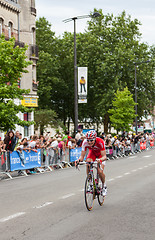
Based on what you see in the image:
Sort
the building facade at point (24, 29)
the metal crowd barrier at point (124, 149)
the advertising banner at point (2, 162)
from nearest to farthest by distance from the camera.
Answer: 1. the advertising banner at point (2, 162)
2. the metal crowd barrier at point (124, 149)
3. the building facade at point (24, 29)

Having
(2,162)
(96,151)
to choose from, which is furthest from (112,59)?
(96,151)

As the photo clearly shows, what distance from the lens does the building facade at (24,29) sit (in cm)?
4028

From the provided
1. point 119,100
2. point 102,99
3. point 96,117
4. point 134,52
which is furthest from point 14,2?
point 96,117

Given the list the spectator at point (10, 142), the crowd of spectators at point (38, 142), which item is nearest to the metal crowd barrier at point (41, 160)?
the crowd of spectators at point (38, 142)

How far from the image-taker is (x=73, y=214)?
9383 millimetres

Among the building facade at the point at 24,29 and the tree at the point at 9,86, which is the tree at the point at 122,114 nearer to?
the building facade at the point at 24,29

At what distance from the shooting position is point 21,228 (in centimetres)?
802

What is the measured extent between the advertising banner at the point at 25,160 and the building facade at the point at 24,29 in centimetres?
1903

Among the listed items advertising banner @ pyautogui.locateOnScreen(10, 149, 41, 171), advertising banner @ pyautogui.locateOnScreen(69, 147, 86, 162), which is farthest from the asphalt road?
advertising banner @ pyautogui.locateOnScreen(69, 147, 86, 162)

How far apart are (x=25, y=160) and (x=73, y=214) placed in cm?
1120

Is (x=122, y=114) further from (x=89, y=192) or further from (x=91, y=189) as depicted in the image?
(x=89, y=192)

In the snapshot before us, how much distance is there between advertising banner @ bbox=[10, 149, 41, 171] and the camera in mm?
19484

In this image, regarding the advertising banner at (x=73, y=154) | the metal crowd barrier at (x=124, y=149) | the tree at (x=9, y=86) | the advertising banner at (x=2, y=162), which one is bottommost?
the metal crowd barrier at (x=124, y=149)

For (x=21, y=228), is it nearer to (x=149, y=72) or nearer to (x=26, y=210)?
(x=26, y=210)
